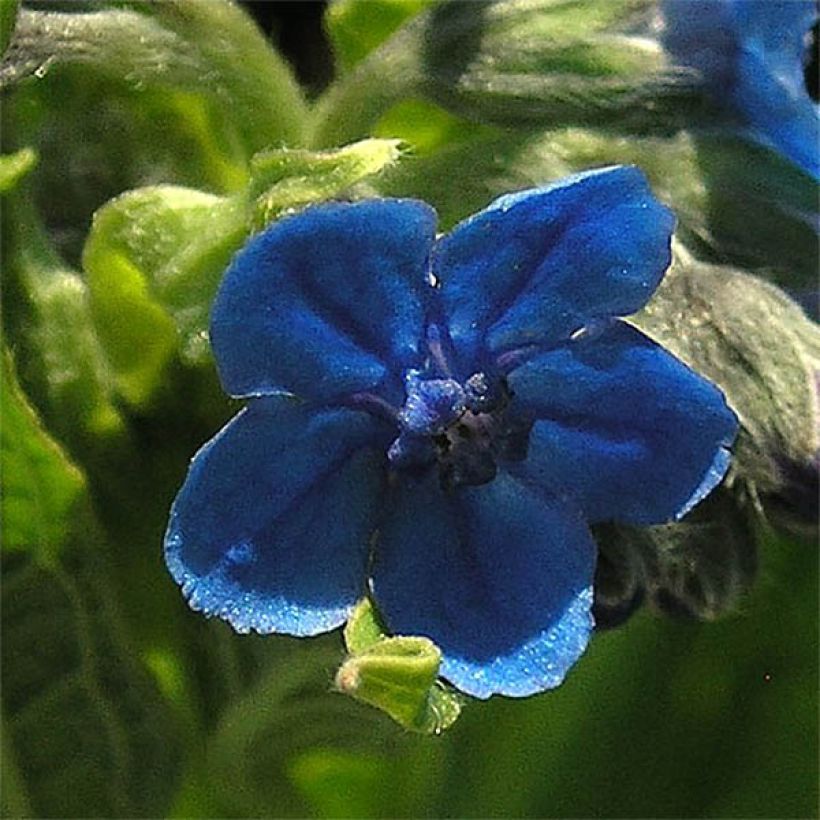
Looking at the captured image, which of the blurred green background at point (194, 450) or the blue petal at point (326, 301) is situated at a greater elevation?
the blue petal at point (326, 301)

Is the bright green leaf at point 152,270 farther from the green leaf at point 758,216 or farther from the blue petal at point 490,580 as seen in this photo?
the green leaf at point 758,216

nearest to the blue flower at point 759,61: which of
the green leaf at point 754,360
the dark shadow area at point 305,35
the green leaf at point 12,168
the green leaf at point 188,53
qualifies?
the green leaf at point 754,360

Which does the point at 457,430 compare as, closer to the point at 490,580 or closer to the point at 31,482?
the point at 490,580

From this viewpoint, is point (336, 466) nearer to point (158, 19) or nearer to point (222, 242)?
point (222, 242)

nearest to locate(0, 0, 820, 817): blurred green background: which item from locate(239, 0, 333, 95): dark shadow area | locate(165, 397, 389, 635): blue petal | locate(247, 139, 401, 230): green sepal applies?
locate(247, 139, 401, 230): green sepal

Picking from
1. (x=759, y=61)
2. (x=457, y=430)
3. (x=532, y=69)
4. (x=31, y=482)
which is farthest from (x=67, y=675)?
(x=759, y=61)

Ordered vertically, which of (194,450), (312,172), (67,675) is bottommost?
(67,675)
